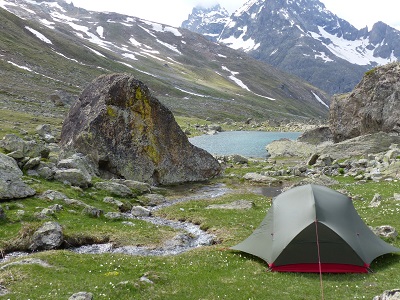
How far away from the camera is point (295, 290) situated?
1608 centimetres

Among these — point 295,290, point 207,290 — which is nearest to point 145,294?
point 207,290

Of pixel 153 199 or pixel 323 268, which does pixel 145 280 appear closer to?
pixel 323 268

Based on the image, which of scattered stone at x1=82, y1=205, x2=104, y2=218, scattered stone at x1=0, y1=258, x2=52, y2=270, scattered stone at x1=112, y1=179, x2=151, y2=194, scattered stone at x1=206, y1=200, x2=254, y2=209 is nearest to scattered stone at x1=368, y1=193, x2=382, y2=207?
scattered stone at x1=206, y1=200, x2=254, y2=209

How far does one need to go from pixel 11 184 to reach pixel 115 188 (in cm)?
1058

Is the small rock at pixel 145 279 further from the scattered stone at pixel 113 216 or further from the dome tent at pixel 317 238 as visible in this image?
the scattered stone at pixel 113 216

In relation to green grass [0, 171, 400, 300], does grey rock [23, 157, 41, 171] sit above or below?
below

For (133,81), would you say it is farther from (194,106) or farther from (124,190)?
(194,106)

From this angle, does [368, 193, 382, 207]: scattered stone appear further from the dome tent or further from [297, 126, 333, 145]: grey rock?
[297, 126, 333, 145]: grey rock

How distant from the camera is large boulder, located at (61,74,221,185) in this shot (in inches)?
1714

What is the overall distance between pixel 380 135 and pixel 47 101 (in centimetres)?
9891

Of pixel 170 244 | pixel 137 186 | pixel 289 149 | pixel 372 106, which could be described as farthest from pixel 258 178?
pixel 289 149

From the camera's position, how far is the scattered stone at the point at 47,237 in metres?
22.0

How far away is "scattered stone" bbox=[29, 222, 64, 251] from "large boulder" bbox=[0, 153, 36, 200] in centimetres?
592

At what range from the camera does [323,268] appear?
18141mm
